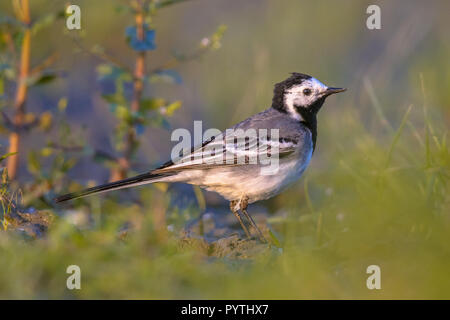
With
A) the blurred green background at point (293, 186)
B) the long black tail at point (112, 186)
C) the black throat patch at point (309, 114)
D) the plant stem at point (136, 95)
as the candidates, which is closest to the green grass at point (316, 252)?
the blurred green background at point (293, 186)

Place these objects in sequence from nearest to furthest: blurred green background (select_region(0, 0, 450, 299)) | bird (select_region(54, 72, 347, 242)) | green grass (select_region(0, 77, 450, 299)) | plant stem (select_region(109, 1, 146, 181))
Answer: green grass (select_region(0, 77, 450, 299)), blurred green background (select_region(0, 0, 450, 299)), bird (select_region(54, 72, 347, 242)), plant stem (select_region(109, 1, 146, 181))

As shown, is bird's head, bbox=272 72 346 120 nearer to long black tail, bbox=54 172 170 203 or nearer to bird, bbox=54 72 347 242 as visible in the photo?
bird, bbox=54 72 347 242

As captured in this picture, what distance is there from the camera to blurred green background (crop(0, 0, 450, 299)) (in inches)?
145

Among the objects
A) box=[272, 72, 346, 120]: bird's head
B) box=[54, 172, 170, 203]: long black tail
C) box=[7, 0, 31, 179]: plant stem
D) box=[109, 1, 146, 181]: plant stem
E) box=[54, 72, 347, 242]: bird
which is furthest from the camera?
box=[7, 0, 31, 179]: plant stem

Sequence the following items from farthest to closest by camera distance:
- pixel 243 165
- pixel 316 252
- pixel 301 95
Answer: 1. pixel 301 95
2. pixel 243 165
3. pixel 316 252

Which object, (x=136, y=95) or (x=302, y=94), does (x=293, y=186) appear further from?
(x=136, y=95)

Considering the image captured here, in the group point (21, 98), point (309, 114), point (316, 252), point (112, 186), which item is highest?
point (21, 98)

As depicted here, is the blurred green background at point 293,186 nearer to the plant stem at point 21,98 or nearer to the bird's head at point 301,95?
the plant stem at point 21,98

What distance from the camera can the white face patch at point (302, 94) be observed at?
566cm

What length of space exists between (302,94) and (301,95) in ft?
0.04

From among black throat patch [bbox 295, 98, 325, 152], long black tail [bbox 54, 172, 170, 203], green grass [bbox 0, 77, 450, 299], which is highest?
black throat patch [bbox 295, 98, 325, 152]

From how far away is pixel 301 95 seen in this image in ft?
18.7

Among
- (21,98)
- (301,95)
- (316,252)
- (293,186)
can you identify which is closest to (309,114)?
(301,95)

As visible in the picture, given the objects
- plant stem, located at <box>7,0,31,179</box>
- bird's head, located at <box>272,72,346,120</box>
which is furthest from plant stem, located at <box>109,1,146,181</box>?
bird's head, located at <box>272,72,346,120</box>
